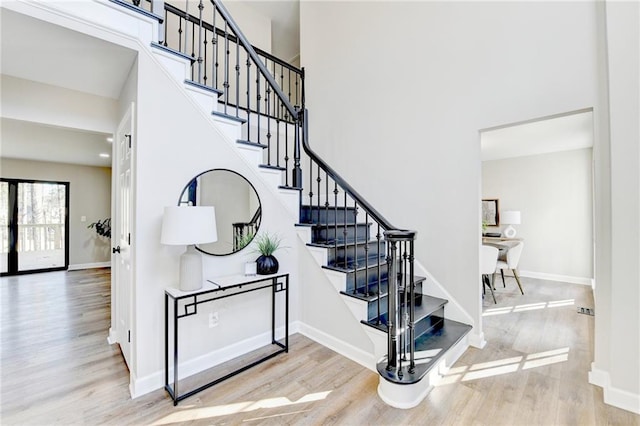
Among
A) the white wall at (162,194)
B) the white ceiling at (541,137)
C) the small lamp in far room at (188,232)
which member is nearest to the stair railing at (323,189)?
the white wall at (162,194)

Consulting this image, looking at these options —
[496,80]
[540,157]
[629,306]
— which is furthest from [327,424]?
[540,157]

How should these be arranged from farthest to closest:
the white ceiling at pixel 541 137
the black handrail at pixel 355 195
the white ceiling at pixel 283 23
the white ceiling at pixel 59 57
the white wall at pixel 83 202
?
the white wall at pixel 83 202, the white ceiling at pixel 283 23, the white ceiling at pixel 541 137, the black handrail at pixel 355 195, the white ceiling at pixel 59 57

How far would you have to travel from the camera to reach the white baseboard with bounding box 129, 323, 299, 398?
200cm

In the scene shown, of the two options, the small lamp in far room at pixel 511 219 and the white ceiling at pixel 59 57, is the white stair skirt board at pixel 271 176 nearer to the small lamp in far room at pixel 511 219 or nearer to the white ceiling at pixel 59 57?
the white ceiling at pixel 59 57

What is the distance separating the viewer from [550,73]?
88.7 inches

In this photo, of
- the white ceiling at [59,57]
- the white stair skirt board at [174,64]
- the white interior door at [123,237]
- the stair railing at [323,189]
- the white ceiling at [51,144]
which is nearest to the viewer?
the white ceiling at [59,57]

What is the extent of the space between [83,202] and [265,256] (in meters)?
Answer: 6.83

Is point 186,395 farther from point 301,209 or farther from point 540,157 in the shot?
point 540,157

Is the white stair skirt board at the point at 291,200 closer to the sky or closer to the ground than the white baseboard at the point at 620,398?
closer to the sky

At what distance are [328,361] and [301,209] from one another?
1499 millimetres

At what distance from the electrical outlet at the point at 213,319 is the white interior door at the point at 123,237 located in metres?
0.64

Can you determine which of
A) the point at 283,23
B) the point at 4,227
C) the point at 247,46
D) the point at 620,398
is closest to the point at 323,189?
the point at 247,46

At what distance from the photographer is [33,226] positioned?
6273mm

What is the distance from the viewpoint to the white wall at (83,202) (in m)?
6.46
